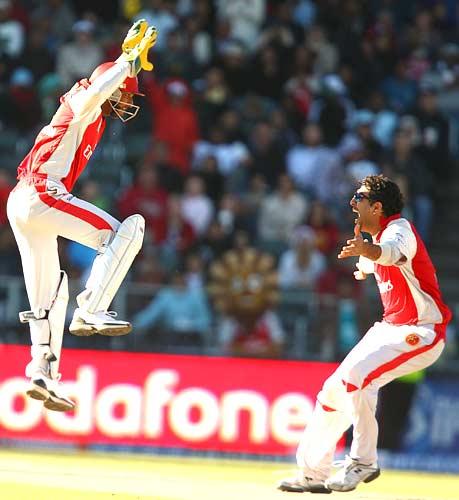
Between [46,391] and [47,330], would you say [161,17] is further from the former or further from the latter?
[46,391]

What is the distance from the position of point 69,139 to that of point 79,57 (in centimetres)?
918

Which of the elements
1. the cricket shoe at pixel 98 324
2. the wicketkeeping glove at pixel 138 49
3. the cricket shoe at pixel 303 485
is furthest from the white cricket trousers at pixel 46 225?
the cricket shoe at pixel 303 485

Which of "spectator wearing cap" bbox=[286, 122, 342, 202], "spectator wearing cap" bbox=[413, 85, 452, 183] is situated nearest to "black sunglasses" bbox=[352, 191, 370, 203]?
"spectator wearing cap" bbox=[286, 122, 342, 202]

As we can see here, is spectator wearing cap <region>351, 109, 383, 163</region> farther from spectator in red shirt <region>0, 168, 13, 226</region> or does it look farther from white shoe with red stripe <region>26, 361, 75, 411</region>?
white shoe with red stripe <region>26, 361, 75, 411</region>

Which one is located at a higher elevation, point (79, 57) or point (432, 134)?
point (79, 57)

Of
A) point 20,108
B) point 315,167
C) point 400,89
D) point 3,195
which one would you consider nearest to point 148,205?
point 3,195

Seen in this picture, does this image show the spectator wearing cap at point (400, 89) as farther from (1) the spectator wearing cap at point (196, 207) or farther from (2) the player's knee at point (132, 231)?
(2) the player's knee at point (132, 231)

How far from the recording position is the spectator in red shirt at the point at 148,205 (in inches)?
676

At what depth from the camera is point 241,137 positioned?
60.6 feet

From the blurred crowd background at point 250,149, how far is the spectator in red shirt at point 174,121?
2 cm

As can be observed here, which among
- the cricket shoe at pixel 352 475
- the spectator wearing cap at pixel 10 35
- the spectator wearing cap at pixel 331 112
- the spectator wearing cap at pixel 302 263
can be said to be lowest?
the cricket shoe at pixel 352 475

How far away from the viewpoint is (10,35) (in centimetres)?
1948

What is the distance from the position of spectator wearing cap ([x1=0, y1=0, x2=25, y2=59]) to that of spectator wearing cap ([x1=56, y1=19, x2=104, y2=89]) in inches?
32.2

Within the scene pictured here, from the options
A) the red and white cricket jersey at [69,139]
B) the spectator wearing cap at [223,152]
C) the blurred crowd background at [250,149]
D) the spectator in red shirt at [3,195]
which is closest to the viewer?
the red and white cricket jersey at [69,139]
